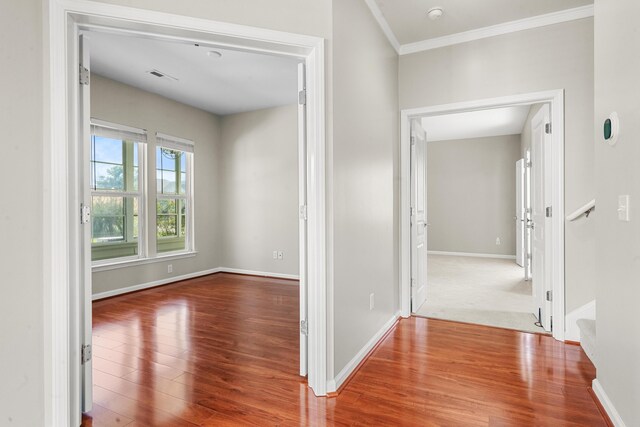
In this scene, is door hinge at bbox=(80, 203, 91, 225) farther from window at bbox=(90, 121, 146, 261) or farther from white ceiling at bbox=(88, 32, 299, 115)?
window at bbox=(90, 121, 146, 261)

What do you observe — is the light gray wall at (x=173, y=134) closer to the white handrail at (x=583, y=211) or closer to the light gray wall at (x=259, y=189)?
the light gray wall at (x=259, y=189)

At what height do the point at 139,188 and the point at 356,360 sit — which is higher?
the point at 139,188

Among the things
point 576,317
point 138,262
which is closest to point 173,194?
point 138,262

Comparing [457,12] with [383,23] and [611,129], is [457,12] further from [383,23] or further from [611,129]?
[611,129]

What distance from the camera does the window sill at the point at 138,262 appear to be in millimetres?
4223

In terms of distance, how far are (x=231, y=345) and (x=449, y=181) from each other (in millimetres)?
6997

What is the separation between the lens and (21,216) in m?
1.52

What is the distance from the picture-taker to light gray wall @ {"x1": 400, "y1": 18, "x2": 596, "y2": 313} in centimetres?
276

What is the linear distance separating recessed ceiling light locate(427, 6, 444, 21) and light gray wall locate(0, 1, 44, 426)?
8.62 feet

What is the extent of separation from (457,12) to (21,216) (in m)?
3.26

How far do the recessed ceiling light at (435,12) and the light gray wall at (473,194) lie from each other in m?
5.79

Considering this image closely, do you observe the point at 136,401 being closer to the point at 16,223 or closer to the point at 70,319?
the point at 70,319

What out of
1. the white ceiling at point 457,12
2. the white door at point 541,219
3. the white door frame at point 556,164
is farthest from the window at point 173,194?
the white door at point 541,219

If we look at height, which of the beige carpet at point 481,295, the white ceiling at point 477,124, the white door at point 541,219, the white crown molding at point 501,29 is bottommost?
the beige carpet at point 481,295
